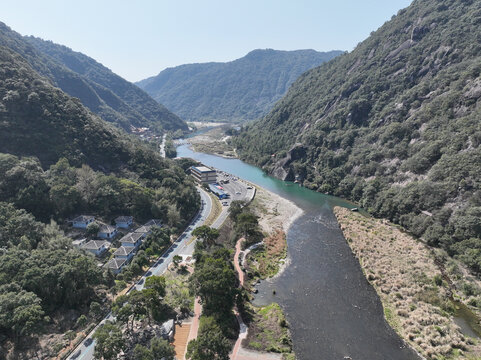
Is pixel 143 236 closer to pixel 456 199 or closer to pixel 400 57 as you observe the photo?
→ pixel 456 199

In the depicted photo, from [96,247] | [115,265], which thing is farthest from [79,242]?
[115,265]

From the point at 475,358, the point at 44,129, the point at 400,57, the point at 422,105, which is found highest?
the point at 400,57

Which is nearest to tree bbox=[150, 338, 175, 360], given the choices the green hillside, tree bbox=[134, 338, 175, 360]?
tree bbox=[134, 338, 175, 360]

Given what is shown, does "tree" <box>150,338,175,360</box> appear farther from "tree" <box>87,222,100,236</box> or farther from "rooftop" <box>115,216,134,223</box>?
"rooftop" <box>115,216,134,223</box>

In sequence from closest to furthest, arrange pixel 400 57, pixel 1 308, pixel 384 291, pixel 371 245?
1. pixel 1 308
2. pixel 384 291
3. pixel 371 245
4. pixel 400 57

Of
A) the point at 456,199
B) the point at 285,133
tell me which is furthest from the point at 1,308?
the point at 285,133

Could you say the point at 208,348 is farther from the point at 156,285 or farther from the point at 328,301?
the point at 328,301

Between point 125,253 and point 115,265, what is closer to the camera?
point 115,265
